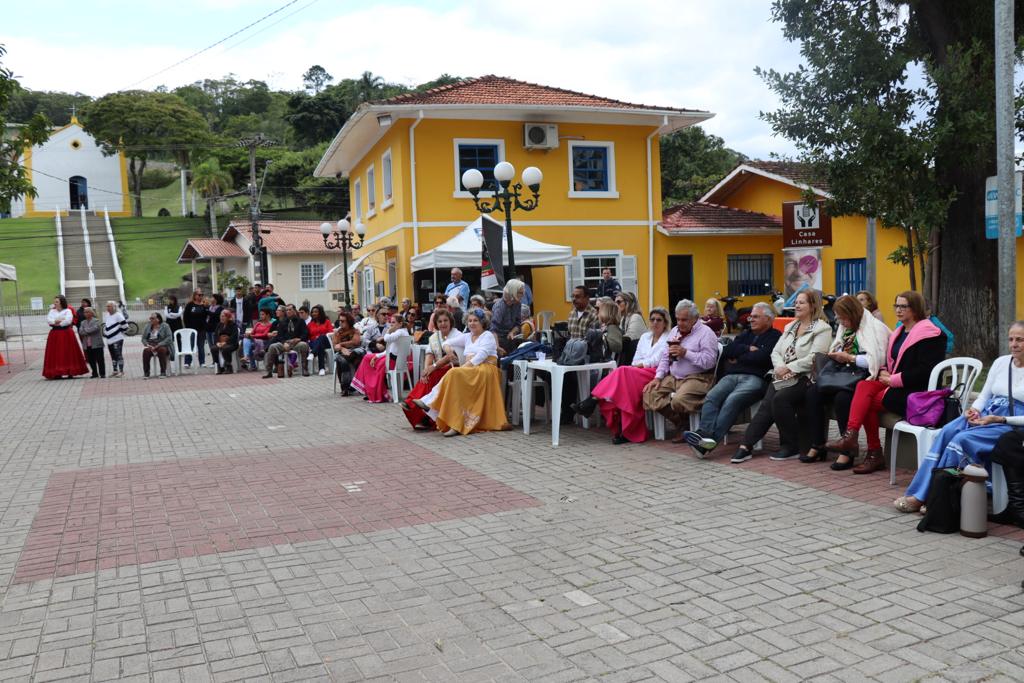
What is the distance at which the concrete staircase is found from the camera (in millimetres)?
54531

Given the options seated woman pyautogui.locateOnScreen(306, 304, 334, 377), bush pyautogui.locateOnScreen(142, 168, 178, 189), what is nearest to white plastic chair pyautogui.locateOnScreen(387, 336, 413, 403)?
seated woman pyautogui.locateOnScreen(306, 304, 334, 377)

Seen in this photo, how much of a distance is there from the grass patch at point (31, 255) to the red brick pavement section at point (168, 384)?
38.4 meters

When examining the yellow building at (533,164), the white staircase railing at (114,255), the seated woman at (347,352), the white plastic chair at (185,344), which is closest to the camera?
the seated woman at (347,352)

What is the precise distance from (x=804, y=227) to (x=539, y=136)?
23.2 feet

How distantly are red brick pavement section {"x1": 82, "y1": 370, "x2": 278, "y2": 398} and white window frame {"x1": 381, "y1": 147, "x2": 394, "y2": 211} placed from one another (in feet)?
20.4

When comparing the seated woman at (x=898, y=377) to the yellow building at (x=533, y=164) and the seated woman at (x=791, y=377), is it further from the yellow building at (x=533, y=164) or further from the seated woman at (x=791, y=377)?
the yellow building at (x=533, y=164)

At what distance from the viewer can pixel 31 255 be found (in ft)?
217

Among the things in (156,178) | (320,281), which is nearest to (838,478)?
(320,281)

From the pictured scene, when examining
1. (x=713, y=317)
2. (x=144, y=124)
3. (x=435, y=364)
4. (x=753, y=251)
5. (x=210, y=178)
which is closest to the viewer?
(x=713, y=317)

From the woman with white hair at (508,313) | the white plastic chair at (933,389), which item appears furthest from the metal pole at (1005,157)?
the woman with white hair at (508,313)

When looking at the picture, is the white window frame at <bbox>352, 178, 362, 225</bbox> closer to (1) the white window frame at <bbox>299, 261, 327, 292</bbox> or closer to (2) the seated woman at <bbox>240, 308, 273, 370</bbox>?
(2) the seated woman at <bbox>240, 308, 273, 370</bbox>

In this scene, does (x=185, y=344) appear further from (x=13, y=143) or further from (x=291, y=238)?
(x=291, y=238)

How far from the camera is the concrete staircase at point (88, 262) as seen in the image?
54531 mm

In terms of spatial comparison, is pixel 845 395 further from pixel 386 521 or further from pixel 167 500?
pixel 167 500
